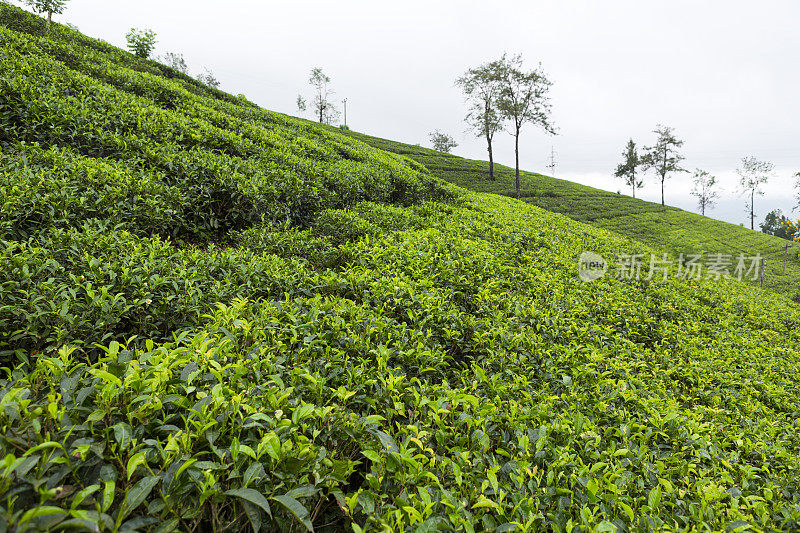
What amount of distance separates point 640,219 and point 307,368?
3019cm

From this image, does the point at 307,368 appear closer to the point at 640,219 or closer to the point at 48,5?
the point at 48,5

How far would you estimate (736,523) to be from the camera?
2.00m

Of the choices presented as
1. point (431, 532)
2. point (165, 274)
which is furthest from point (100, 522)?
point (165, 274)

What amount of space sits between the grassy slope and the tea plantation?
51.3 feet

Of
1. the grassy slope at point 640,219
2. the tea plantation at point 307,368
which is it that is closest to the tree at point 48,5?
the tea plantation at point 307,368

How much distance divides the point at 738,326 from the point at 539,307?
564 centimetres

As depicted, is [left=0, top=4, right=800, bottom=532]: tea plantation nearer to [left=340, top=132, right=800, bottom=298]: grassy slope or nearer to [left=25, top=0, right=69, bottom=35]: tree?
[left=25, top=0, right=69, bottom=35]: tree

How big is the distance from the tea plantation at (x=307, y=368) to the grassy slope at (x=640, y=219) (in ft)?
51.3

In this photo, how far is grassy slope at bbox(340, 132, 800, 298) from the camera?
20.1m

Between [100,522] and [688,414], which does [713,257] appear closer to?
[688,414]

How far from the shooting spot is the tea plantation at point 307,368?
1.41 metres

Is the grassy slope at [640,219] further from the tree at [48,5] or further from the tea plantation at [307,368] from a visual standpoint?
the tree at [48,5]

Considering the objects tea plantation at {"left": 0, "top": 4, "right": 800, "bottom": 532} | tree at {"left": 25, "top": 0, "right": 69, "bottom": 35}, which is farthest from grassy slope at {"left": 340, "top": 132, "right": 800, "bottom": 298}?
tree at {"left": 25, "top": 0, "right": 69, "bottom": 35}

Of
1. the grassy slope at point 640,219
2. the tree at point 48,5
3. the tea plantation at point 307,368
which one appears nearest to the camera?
the tea plantation at point 307,368
